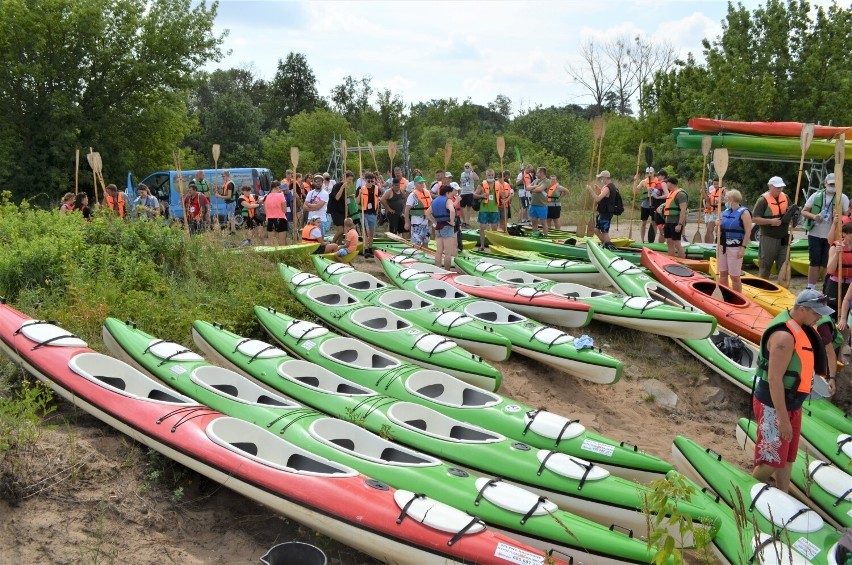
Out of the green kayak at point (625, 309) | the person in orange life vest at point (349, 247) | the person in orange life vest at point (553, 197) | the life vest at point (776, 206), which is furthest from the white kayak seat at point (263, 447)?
the person in orange life vest at point (553, 197)

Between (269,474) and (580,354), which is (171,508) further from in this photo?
(580,354)

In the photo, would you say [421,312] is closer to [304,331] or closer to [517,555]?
[304,331]

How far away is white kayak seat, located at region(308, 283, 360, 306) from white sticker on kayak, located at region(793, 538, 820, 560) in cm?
504

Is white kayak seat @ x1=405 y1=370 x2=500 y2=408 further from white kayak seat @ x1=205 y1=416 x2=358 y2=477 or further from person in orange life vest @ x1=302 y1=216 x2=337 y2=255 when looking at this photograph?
person in orange life vest @ x1=302 y1=216 x2=337 y2=255

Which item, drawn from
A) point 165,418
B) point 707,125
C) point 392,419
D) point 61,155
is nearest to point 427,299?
point 392,419

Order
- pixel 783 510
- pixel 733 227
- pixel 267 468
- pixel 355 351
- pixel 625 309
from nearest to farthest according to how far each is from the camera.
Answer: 1. pixel 267 468
2. pixel 783 510
3. pixel 355 351
4. pixel 625 309
5. pixel 733 227

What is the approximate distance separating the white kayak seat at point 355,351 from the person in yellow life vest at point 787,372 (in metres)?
3.26

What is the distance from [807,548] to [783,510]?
275mm

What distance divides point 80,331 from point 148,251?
2.08 metres

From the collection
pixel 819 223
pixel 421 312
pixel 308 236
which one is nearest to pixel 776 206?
pixel 819 223

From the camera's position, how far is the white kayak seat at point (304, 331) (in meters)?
7.03

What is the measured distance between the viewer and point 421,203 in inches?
435

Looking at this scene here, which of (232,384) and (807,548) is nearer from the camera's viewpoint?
(807,548)

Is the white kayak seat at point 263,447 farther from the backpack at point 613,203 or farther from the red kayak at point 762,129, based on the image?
the red kayak at point 762,129
